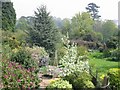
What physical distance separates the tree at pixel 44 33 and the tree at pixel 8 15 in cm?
514

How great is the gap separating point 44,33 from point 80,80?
9.90m

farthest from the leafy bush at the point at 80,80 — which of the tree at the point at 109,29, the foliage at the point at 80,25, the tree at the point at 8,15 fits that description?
the tree at the point at 109,29

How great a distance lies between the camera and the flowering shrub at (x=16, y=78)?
7476 mm

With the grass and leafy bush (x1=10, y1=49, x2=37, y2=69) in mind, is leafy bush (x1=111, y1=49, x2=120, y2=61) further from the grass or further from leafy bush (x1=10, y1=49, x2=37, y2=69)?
leafy bush (x1=10, y1=49, x2=37, y2=69)

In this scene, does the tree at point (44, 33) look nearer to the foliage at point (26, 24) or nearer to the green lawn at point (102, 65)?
the foliage at point (26, 24)

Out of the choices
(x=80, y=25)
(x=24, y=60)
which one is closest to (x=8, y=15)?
(x=80, y=25)

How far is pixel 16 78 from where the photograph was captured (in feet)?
25.4

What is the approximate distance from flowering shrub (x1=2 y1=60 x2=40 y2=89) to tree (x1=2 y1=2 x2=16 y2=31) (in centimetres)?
1424

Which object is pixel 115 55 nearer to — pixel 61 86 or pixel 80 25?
pixel 80 25

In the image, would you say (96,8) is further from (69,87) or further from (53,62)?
(69,87)

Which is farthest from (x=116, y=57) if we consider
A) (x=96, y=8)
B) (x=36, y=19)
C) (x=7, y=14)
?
(x=96, y=8)

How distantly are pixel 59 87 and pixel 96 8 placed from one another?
49.2m

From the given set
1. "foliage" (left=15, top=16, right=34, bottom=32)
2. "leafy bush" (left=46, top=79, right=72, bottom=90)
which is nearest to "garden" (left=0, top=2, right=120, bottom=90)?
"leafy bush" (left=46, top=79, right=72, bottom=90)

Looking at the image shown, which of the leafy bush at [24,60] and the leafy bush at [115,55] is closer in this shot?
the leafy bush at [24,60]
